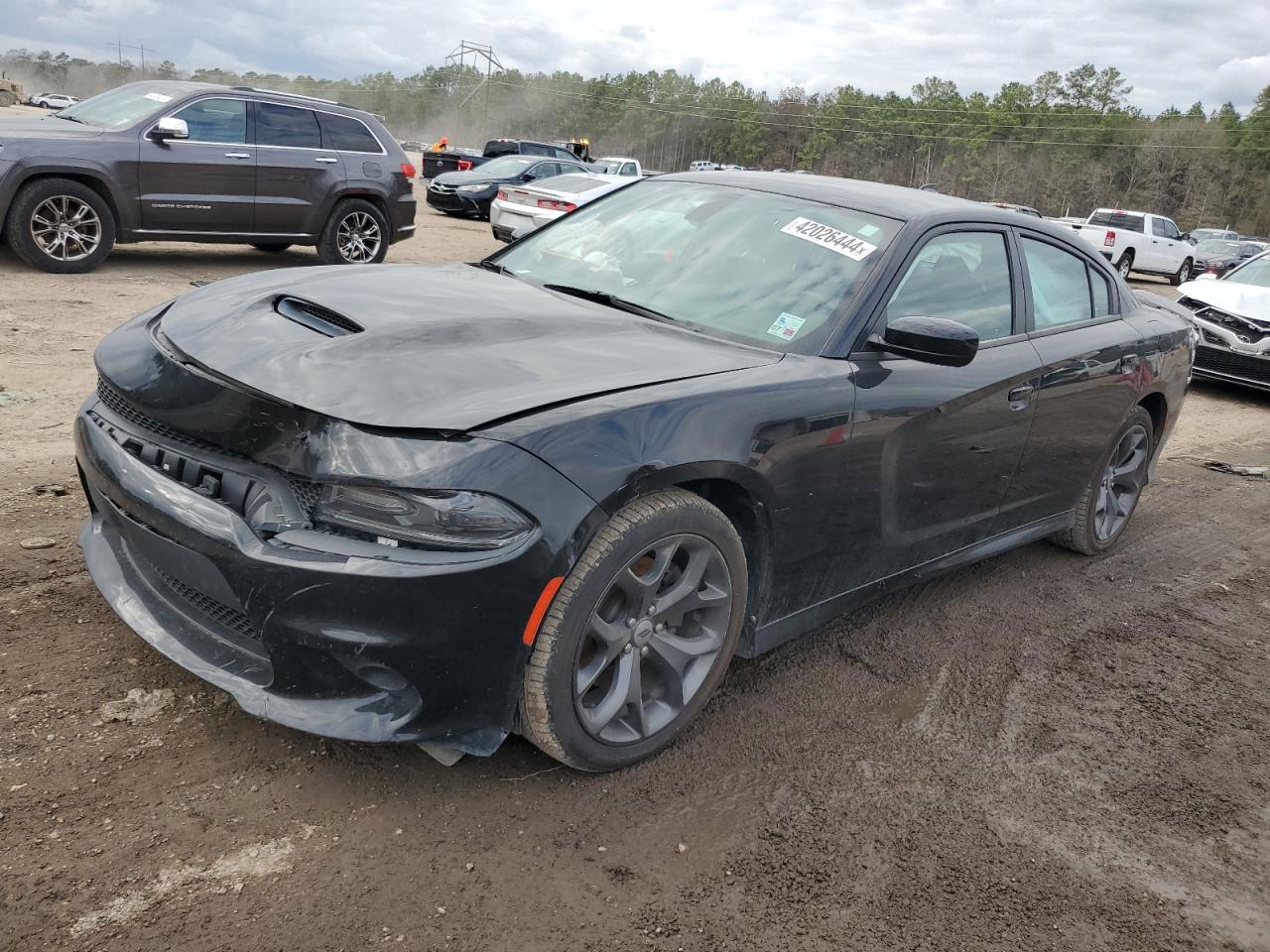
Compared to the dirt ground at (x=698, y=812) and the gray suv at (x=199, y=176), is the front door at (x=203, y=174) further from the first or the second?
the dirt ground at (x=698, y=812)

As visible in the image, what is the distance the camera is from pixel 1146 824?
2.91 meters

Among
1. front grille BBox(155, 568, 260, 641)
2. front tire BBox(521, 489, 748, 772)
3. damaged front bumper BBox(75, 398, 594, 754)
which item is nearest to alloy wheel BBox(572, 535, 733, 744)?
front tire BBox(521, 489, 748, 772)

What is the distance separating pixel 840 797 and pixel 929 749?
0.47 meters

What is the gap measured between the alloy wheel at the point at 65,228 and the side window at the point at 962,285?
27.3 feet

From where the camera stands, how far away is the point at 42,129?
8.94 meters

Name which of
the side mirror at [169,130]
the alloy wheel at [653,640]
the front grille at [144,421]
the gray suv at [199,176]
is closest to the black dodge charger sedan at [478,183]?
the gray suv at [199,176]

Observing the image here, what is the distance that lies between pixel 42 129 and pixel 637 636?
29.1ft

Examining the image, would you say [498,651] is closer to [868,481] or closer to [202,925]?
[202,925]

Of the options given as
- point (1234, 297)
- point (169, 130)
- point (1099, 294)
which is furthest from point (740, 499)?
point (1234, 297)

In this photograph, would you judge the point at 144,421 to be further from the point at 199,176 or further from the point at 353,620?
the point at 199,176

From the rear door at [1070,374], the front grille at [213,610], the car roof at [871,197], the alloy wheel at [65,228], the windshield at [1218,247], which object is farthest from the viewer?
the windshield at [1218,247]

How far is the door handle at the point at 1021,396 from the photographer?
3.79 metres

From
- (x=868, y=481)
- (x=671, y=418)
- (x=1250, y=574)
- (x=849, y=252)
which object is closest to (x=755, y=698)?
(x=868, y=481)

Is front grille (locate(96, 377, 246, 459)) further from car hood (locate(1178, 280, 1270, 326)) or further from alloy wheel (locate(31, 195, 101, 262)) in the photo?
car hood (locate(1178, 280, 1270, 326))
